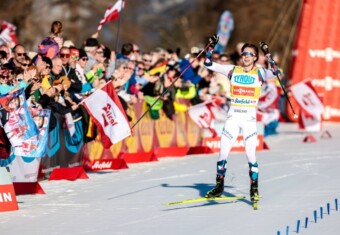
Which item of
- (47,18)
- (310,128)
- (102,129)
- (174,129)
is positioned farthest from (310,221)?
(47,18)

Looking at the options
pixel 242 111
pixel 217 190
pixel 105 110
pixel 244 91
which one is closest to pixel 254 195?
pixel 217 190

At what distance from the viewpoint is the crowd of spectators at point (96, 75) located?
16469 mm

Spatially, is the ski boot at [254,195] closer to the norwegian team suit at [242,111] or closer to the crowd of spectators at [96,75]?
the norwegian team suit at [242,111]

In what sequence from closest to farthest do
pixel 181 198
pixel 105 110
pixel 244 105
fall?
pixel 244 105 → pixel 181 198 → pixel 105 110

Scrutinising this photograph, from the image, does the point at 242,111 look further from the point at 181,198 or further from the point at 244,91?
the point at 181,198

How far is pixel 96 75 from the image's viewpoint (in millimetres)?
18922

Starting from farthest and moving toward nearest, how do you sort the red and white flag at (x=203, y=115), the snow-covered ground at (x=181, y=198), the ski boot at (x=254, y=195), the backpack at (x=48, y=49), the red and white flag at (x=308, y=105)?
the red and white flag at (x=308, y=105)
the red and white flag at (x=203, y=115)
the backpack at (x=48, y=49)
the ski boot at (x=254, y=195)
the snow-covered ground at (x=181, y=198)

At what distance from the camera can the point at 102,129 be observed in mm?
17516

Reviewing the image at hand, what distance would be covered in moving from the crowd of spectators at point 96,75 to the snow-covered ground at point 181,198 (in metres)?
1.33

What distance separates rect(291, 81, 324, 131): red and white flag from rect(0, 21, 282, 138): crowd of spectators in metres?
2.94

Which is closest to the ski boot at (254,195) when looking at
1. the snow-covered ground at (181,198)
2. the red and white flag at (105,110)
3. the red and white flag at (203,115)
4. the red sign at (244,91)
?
the snow-covered ground at (181,198)

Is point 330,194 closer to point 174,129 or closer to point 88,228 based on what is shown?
point 88,228

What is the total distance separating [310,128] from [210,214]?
1516 centimetres

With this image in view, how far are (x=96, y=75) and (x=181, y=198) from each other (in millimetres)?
4307
